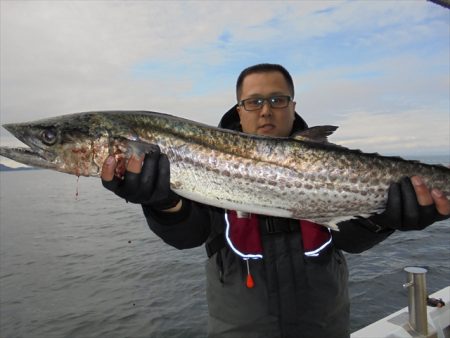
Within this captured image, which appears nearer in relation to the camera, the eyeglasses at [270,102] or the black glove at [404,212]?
the black glove at [404,212]

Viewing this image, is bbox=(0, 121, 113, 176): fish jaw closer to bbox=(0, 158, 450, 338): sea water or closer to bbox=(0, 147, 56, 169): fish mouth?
bbox=(0, 147, 56, 169): fish mouth

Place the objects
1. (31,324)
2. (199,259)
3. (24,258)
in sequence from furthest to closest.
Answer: (24,258)
(199,259)
(31,324)

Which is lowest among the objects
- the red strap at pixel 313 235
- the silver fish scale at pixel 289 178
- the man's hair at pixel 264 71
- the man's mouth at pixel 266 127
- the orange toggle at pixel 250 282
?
the orange toggle at pixel 250 282

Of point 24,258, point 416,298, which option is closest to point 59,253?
point 24,258

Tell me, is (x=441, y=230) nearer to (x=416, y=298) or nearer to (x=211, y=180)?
(x=416, y=298)

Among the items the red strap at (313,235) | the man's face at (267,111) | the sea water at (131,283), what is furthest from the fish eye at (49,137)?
the sea water at (131,283)

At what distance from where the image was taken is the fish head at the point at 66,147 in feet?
11.3

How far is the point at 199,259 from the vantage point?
18203 millimetres

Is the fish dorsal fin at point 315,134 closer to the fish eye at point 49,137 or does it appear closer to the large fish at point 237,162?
the large fish at point 237,162

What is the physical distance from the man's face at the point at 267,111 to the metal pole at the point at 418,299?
3199 millimetres

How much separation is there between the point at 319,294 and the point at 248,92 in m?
2.26

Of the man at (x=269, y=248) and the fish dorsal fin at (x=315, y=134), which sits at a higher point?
the fish dorsal fin at (x=315, y=134)

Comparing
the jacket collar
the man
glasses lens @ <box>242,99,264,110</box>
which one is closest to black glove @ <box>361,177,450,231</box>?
the man

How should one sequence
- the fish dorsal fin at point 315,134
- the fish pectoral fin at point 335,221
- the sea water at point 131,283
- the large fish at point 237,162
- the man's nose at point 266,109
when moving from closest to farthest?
the large fish at point 237,162, the fish pectoral fin at point 335,221, the fish dorsal fin at point 315,134, the man's nose at point 266,109, the sea water at point 131,283
